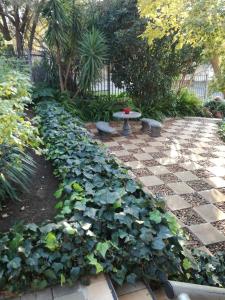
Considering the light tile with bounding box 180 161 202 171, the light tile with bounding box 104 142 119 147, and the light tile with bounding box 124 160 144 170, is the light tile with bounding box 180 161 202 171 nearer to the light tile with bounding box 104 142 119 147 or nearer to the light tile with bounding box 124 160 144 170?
the light tile with bounding box 124 160 144 170

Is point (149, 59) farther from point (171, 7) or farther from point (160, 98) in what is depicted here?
point (171, 7)

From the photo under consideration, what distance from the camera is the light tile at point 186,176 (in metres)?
4.30

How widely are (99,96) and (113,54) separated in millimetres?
1297

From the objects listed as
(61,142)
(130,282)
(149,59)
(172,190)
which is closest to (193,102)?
(149,59)

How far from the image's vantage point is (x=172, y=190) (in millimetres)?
3895

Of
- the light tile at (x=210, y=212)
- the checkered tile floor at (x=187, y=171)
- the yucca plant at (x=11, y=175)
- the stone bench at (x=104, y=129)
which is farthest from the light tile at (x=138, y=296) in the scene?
the stone bench at (x=104, y=129)

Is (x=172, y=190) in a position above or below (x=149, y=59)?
below

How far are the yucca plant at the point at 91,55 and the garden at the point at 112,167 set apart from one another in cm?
3

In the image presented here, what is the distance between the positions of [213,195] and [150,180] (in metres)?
0.90

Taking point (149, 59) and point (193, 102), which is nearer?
point (149, 59)

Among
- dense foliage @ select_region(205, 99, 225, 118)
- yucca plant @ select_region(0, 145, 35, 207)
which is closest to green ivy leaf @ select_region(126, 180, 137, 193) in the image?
yucca plant @ select_region(0, 145, 35, 207)

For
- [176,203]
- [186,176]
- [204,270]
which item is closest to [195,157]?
[186,176]

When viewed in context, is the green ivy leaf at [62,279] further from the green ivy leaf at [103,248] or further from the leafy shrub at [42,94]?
the leafy shrub at [42,94]

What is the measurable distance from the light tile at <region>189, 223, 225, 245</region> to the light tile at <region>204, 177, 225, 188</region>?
111 cm
